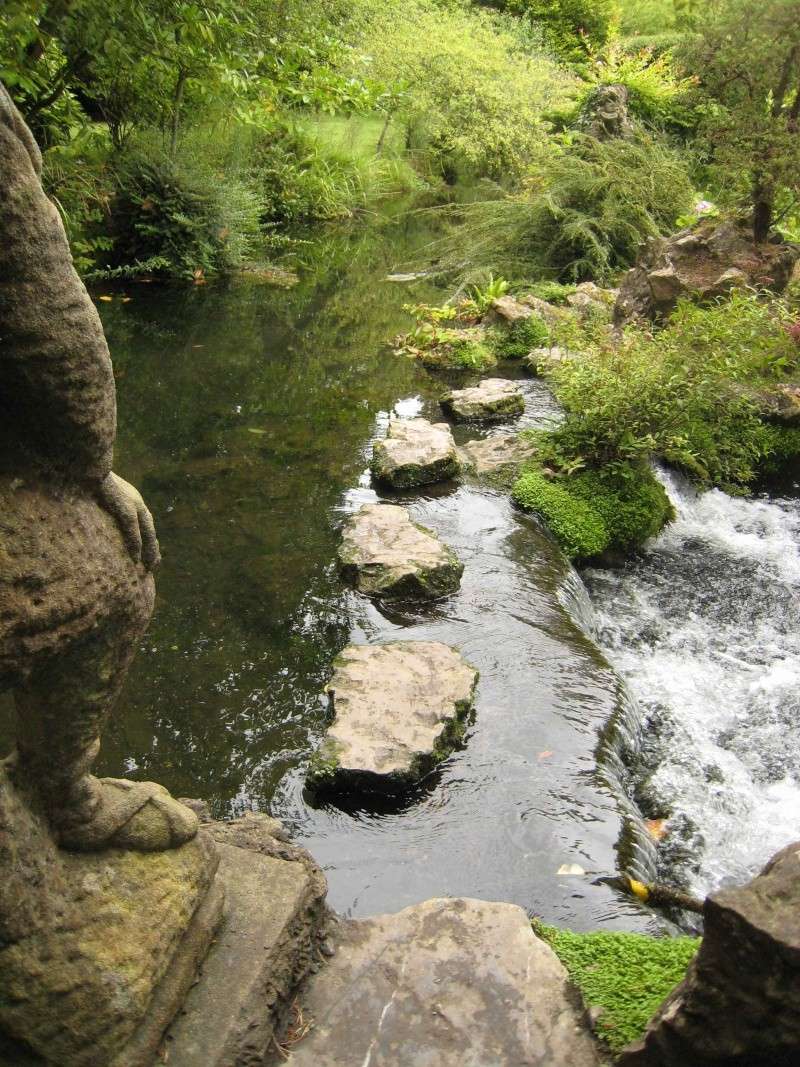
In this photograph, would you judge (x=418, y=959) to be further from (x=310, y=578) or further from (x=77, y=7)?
(x=77, y=7)

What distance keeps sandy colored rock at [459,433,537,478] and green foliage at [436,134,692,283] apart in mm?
6700

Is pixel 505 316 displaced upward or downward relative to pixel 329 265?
upward

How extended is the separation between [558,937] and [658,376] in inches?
187

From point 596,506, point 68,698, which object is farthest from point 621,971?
point 596,506

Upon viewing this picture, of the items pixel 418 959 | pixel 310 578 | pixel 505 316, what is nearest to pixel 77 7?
pixel 310 578

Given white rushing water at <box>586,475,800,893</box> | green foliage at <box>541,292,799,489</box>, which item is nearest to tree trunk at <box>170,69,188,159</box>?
green foliage at <box>541,292,799,489</box>

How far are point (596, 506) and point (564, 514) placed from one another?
340 millimetres

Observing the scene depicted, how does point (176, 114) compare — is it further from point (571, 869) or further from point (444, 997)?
point (444, 997)

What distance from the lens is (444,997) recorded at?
296 centimetres

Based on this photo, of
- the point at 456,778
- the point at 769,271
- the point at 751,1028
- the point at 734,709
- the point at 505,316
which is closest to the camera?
the point at 751,1028

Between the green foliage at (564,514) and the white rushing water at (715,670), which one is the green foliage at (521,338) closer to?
the white rushing water at (715,670)

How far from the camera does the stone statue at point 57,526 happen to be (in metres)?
1.84

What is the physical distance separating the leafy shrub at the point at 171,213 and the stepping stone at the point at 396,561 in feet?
29.3

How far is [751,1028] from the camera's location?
2.19m
